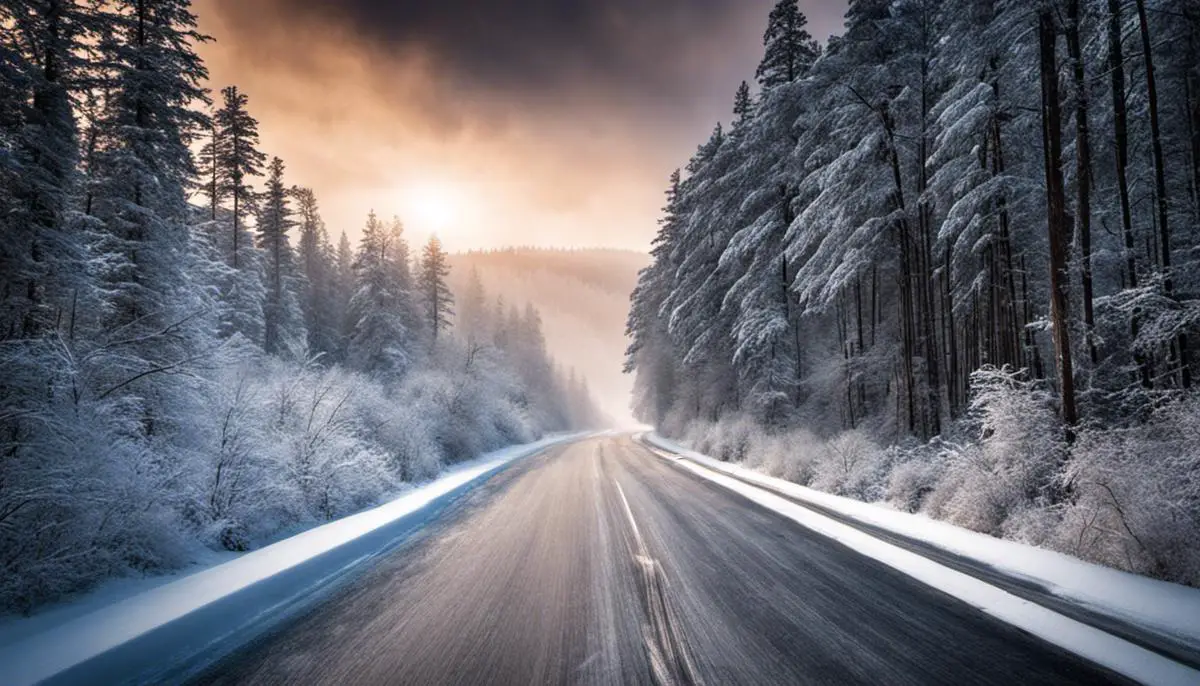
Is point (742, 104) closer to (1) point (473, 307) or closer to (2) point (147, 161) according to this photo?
(2) point (147, 161)

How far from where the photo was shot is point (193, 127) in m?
12.3

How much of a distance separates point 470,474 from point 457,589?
381 inches

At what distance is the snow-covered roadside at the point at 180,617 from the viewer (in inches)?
124

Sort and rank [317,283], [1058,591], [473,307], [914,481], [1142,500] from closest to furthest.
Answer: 1. [1058,591]
2. [1142,500]
3. [914,481]
4. [317,283]
5. [473,307]

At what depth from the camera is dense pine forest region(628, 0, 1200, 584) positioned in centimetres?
652

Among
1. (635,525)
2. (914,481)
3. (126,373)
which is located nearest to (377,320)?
(126,373)

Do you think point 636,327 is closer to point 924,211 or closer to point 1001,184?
Answer: point 924,211

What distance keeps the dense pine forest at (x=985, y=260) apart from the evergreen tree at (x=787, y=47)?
0.08 metres

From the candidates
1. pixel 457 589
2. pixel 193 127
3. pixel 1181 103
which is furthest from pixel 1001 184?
pixel 193 127

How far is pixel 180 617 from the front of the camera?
12.4 ft

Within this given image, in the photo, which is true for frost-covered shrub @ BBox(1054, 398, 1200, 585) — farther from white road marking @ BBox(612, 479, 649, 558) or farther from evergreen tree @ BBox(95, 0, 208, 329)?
evergreen tree @ BBox(95, 0, 208, 329)

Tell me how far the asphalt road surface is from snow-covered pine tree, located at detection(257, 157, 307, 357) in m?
25.3

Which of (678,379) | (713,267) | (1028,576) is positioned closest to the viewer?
(1028,576)

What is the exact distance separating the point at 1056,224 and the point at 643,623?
9.17 metres
